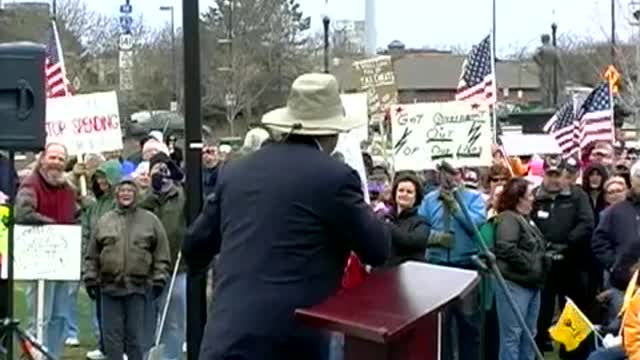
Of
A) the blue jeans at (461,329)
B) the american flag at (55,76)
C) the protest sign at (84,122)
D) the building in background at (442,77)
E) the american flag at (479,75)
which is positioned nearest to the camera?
the blue jeans at (461,329)

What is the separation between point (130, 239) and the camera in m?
10.8

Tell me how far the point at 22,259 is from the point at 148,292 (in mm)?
990

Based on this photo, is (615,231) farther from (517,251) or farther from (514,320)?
(514,320)

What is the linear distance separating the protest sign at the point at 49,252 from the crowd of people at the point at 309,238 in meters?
0.15

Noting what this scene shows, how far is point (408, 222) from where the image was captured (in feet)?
35.8

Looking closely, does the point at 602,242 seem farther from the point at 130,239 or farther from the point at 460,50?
the point at 460,50

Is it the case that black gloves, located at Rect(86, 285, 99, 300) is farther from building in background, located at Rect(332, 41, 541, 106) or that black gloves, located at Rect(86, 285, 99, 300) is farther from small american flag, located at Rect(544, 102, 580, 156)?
building in background, located at Rect(332, 41, 541, 106)

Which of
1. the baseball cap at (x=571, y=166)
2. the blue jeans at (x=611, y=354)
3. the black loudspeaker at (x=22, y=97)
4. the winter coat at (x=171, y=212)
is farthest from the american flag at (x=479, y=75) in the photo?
the black loudspeaker at (x=22, y=97)

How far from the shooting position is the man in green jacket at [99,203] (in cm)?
1173

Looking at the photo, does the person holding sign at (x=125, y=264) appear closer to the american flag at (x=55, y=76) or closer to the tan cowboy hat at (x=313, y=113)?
the tan cowboy hat at (x=313, y=113)

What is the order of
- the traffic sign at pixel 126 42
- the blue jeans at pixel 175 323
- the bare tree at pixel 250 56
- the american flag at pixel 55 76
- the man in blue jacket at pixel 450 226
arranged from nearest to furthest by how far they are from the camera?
the man in blue jacket at pixel 450 226, the blue jeans at pixel 175 323, the american flag at pixel 55 76, the traffic sign at pixel 126 42, the bare tree at pixel 250 56

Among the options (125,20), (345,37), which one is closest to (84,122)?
(125,20)

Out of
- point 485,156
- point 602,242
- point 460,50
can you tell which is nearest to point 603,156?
point 485,156

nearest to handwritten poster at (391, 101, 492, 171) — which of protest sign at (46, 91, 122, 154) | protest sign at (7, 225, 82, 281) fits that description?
protest sign at (7, 225, 82, 281)
